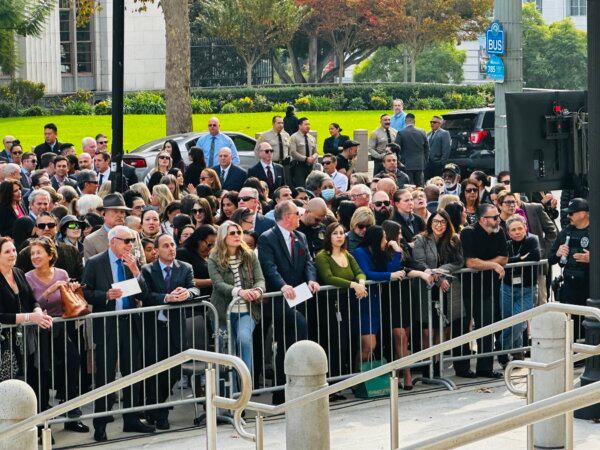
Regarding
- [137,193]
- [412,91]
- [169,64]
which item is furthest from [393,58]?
[137,193]

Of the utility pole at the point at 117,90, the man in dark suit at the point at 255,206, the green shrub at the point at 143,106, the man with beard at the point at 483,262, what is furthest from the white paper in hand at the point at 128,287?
the green shrub at the point at 143,106

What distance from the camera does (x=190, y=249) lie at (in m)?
13.2

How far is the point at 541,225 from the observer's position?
1634cm

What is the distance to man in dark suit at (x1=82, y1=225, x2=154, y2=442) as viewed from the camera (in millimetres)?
12102

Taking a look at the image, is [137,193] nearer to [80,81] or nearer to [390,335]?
[390,335]

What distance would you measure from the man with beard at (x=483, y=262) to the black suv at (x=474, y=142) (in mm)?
16115

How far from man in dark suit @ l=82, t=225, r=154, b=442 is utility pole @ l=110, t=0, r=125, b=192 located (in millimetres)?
5009

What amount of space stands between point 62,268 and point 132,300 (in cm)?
76

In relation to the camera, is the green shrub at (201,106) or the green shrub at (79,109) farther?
the green shrub at (201,106)

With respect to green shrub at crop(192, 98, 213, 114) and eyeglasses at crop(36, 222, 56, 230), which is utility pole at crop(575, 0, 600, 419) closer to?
eyeglasses at crop(36, 222, 56, 230)

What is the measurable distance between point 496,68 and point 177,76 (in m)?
14.2

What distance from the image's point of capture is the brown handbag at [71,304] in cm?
1176

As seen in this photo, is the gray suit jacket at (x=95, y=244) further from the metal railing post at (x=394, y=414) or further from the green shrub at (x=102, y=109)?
the green shrub at (x=102, y=109)

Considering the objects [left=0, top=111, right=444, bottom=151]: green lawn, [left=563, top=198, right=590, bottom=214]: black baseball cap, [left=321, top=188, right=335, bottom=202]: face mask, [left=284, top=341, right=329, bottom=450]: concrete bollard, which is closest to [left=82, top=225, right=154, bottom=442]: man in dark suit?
[left=284, top=341, right=329, bottom=450]: concrete bollard
